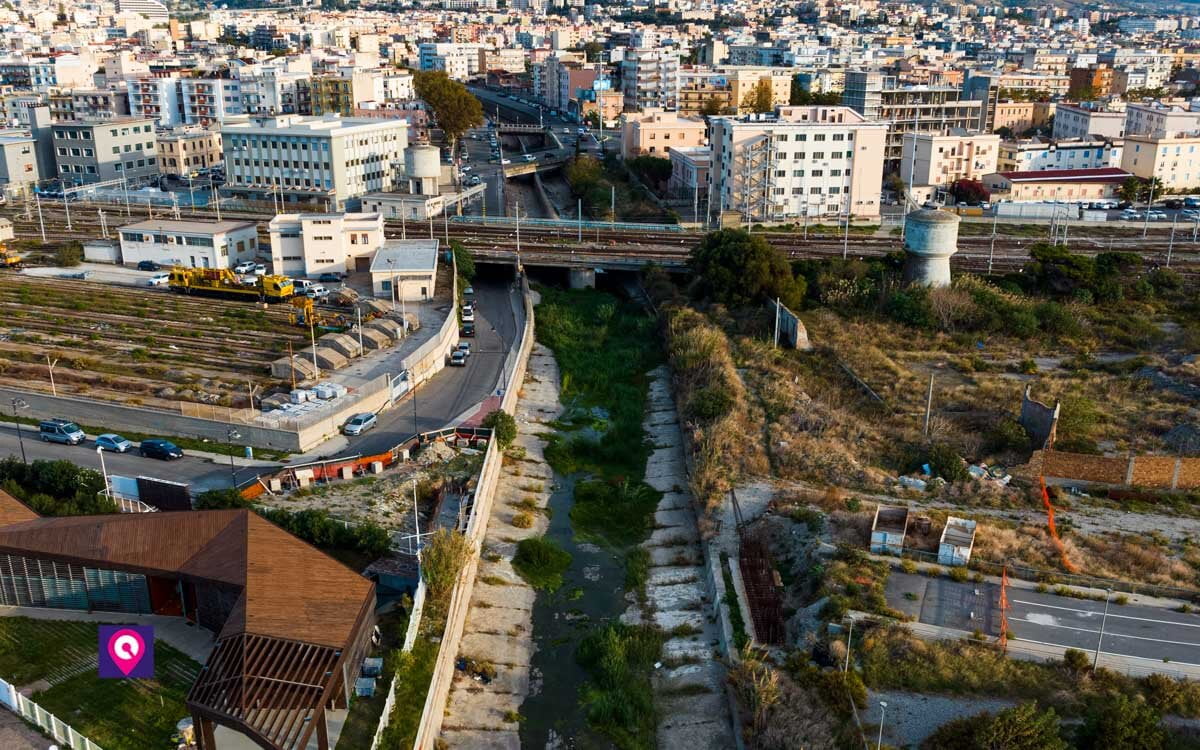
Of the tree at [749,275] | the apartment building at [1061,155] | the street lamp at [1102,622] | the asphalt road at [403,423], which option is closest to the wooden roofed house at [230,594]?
the asphalt road at [403,423]

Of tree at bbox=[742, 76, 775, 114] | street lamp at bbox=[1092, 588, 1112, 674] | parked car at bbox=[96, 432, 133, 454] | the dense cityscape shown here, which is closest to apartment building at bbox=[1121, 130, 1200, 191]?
the dense cityscape

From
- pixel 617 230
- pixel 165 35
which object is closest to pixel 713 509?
pixel 617 230

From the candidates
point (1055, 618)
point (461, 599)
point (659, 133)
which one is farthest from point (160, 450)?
point (659, 133)

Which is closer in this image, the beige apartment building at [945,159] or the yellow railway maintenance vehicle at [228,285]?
the yellow railway maintenance vehicle at [228,285]

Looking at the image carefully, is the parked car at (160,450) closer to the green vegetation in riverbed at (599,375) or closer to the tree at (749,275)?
the green vegetation in riverbed at (599,375)

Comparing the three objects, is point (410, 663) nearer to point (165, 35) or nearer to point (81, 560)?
point (81, 560)

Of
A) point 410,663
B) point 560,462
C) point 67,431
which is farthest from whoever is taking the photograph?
point 560,462

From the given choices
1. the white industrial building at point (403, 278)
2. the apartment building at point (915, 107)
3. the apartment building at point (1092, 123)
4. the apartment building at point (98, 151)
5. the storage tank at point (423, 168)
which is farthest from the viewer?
the apartment building at point (1092, 123)
